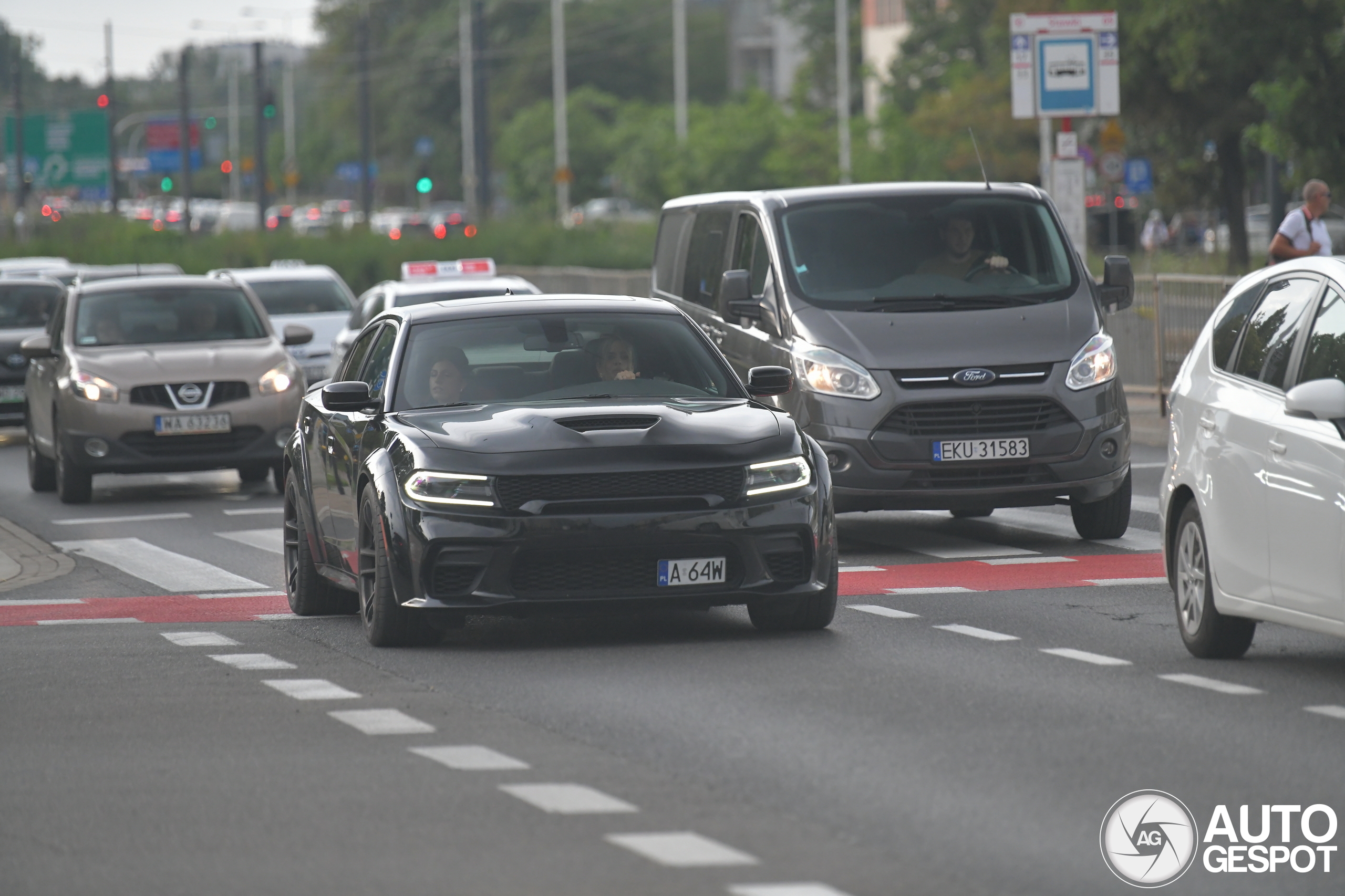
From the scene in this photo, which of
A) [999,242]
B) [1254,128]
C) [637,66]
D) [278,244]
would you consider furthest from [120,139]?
[999,242]

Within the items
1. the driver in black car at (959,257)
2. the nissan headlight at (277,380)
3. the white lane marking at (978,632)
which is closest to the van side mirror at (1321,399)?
the white lane marking at (978,632)

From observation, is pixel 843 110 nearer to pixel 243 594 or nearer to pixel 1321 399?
pixel 243 594

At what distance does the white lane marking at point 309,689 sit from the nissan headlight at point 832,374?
200 inches

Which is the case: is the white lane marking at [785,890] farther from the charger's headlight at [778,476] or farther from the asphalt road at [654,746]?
the charger's headlight at [778,476]

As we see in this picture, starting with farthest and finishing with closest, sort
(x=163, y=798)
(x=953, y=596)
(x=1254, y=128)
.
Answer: (x=1254, y=128), (x=953, y=596), (x=163, y=798)

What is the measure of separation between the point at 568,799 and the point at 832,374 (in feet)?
24.3

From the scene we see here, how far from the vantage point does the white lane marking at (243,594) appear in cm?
1352

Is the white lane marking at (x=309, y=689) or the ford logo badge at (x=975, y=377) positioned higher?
the ford logo badge at (x=975, y=377)

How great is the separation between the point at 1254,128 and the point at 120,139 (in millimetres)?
167634

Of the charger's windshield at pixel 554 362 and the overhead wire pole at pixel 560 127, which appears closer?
the charger's windshield at pixel 554 362

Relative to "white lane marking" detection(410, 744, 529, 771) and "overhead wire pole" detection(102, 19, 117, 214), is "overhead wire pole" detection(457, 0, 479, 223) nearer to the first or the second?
"overhead wire pole" detection(102, 19, 117, 214)

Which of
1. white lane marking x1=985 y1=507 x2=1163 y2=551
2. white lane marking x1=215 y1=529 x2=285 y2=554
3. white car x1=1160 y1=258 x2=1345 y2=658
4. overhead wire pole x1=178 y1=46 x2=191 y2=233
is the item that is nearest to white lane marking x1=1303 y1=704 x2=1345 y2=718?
white car x1=1160 y1=258 x2=1345 y2=658

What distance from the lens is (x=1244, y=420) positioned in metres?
9.48

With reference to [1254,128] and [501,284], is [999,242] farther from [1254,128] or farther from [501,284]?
[1254,128]
